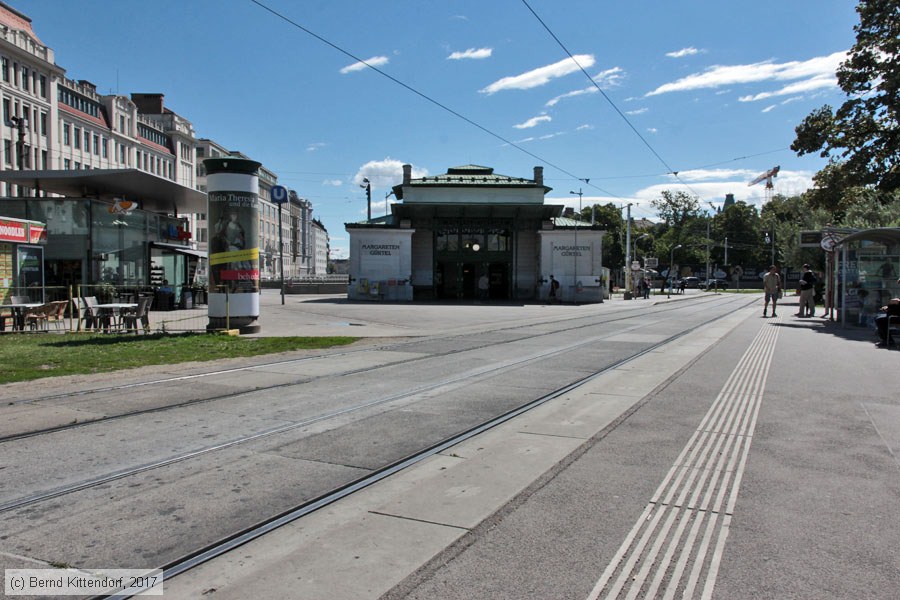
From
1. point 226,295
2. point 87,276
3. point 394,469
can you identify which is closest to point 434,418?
point 394,469

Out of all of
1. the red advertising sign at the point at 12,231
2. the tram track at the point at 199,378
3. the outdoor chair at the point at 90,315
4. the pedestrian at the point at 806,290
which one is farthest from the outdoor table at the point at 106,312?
the pedestrian at the point at 806,290

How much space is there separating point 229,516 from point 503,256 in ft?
138

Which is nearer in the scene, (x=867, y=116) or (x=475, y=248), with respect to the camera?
(x=867, y=116)

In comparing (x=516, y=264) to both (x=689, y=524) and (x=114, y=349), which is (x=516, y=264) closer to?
(x=114, y=349)

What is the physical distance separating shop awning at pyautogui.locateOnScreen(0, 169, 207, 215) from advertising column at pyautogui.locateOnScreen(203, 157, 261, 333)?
24.6 ft

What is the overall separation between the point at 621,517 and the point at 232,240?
1458 cm

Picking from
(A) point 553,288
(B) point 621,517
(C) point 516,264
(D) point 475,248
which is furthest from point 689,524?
(C) point 516,264

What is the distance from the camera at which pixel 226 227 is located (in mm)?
16609

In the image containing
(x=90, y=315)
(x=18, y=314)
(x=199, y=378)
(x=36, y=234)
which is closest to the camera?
(x=199, y=378)

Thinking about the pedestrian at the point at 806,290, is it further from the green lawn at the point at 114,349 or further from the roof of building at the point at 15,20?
the roof of building at the point at 15,20

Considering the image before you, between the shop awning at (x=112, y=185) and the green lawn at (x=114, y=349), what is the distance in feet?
27.9

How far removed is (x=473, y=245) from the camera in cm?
4556

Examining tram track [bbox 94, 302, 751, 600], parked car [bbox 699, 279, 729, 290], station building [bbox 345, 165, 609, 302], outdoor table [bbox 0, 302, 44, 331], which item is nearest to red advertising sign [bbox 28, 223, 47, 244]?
outdoor table [bbox 0, 302, 44, 331]

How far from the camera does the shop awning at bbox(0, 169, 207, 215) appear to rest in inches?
876
